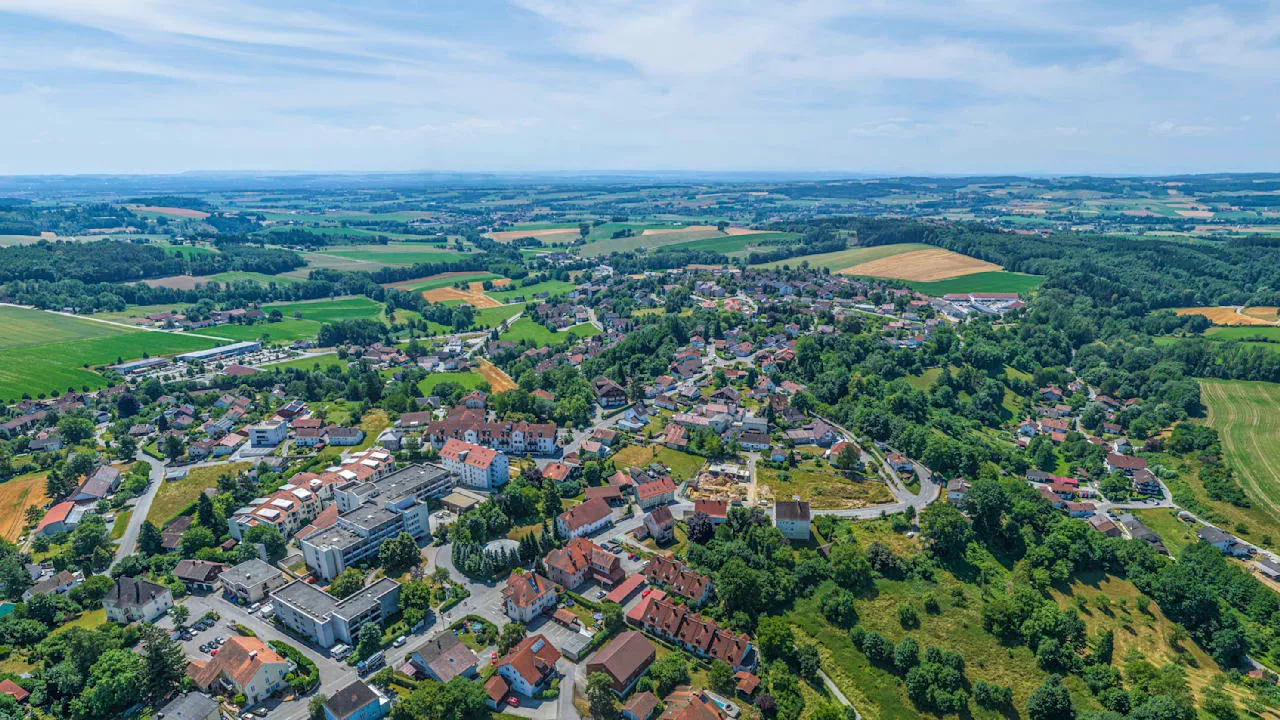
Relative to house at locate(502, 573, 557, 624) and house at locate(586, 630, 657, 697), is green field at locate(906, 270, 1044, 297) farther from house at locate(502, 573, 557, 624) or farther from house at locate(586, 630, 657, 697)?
house at locate(586, 630, 657, 697)

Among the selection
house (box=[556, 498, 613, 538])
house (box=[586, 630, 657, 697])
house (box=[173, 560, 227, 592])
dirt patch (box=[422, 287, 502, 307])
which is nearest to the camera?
house (box=[586, 630, 657, 697])

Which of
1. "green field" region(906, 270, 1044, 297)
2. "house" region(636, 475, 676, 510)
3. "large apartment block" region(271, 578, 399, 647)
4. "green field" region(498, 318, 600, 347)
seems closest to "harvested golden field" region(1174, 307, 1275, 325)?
"green field" region(906, 270, 1044, 297)

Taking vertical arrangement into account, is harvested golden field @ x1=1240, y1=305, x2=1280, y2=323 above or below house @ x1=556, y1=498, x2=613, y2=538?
above

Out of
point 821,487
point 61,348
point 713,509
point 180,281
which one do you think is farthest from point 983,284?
point 180,281

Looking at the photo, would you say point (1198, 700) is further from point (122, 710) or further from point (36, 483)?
point (36, 483)

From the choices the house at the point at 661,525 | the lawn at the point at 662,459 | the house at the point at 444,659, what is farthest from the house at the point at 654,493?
the house at the point at 444,659

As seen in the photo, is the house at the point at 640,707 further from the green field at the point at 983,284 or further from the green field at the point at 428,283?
the green field at the point at 428,283

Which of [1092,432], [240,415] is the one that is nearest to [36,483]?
[240,415]
